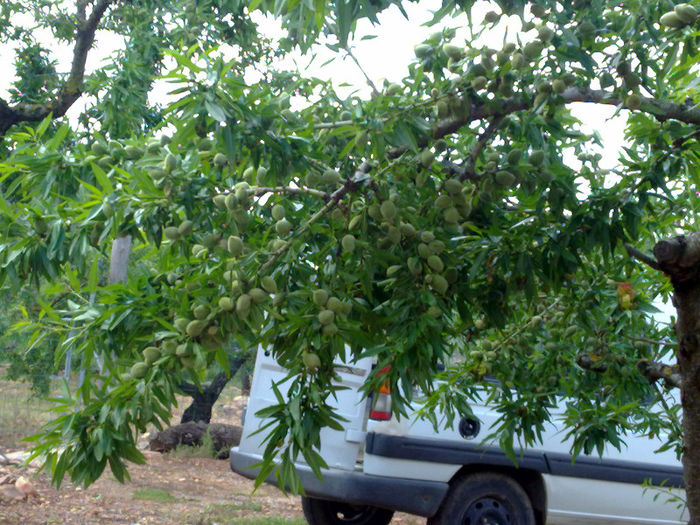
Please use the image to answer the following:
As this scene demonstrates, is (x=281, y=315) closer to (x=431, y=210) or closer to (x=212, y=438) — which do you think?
(x=431, y=210)

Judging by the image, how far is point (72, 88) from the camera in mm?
7562

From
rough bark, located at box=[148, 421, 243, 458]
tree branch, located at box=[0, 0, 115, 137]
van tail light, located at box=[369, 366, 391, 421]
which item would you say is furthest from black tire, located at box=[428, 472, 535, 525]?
rough bark, located at box=[148, 421, 243, 458]

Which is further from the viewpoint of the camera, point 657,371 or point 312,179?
point 657,371

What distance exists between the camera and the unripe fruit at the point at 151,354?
207 centimetres

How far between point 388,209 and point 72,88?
20.5 feet

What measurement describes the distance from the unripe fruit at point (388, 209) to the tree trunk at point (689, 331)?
87 cm

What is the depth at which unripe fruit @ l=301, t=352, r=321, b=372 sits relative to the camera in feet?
7.06

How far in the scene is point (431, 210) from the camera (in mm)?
2393

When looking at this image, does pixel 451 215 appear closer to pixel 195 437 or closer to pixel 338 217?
pixel 338 217

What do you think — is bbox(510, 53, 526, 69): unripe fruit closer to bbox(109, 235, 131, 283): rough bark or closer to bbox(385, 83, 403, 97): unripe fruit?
bbox(385, 83, 403, 97): unripe fruit

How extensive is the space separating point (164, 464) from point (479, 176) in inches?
352

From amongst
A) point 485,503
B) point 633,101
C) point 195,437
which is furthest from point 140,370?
point 195,437

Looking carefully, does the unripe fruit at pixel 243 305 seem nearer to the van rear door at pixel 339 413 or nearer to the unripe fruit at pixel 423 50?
the unripe fruit at pixel 423 50

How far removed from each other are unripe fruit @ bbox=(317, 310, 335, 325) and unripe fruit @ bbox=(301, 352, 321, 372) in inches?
3.7
